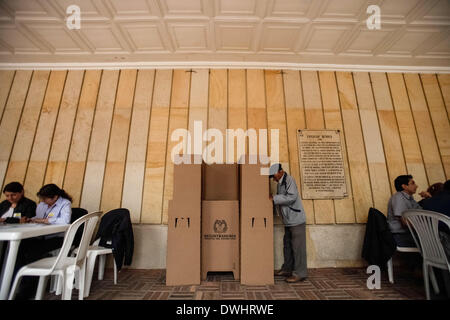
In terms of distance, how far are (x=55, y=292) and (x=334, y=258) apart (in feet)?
12.4

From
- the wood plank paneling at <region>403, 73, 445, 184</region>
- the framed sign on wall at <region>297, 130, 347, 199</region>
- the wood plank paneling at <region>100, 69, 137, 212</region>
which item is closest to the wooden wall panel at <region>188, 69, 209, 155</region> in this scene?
the wood plank paneling at <region>100, 69, 137, 212</region>

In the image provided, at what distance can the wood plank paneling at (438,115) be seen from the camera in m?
3.95

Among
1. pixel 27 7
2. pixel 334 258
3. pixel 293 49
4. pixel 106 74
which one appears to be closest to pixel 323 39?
pixel 293 49

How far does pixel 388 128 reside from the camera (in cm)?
402

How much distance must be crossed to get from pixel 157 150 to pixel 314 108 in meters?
3.01

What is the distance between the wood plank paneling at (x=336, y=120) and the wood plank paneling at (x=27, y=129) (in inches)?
213

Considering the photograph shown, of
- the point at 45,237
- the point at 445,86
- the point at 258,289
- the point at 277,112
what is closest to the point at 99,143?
the point at 45,237

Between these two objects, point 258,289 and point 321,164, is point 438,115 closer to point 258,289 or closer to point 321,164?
point 321,164

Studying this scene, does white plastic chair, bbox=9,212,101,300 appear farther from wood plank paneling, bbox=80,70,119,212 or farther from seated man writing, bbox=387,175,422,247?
seated man writing, bbox=387,175,422,247

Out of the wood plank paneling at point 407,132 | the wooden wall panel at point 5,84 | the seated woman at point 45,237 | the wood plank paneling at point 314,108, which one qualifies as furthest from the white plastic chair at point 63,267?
the wood plank paneling at point 407,132

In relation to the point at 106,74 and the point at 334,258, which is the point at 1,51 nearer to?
the point at 106,74

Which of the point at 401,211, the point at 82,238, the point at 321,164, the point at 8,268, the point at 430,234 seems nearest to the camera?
the point at 8,268

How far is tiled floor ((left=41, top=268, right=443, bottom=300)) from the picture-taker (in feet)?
7.60
